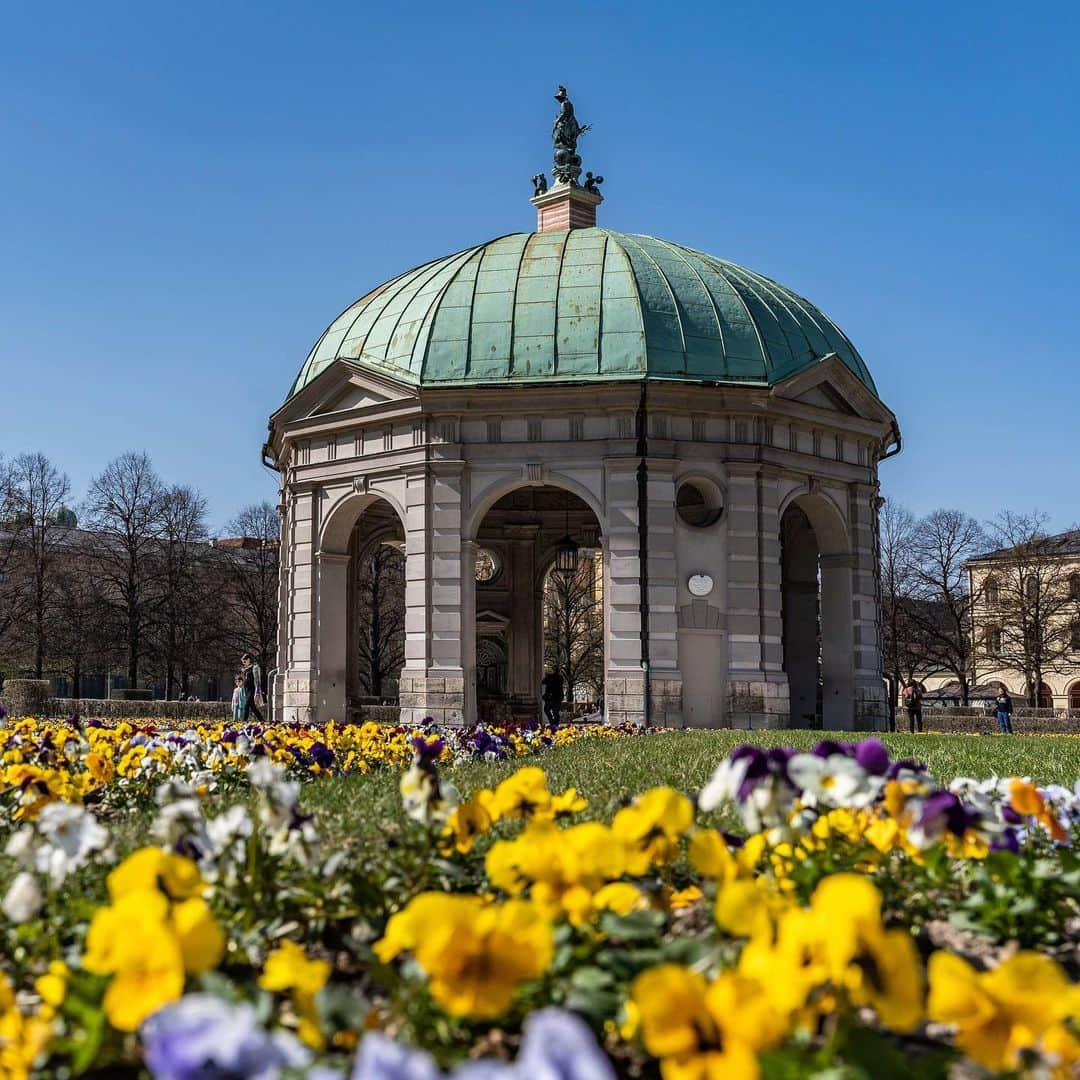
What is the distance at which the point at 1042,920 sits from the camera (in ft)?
14.9

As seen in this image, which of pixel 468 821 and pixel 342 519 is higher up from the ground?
pixel 342 519

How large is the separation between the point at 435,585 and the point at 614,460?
4556 mm

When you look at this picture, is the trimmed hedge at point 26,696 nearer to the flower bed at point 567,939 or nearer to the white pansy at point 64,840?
the flower bed at point 567,939

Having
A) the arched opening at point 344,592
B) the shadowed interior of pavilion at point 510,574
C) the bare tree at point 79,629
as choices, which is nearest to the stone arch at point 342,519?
the arched opening at point 344,592

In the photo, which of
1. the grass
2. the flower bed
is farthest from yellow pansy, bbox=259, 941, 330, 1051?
the grass

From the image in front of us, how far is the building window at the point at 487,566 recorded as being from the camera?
34.4 metres

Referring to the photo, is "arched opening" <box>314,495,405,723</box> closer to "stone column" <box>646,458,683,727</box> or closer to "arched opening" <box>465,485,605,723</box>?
"arched opening" <box>465,485,605,723</box>

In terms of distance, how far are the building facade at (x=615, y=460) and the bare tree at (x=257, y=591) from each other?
Answer: 75.7 feet

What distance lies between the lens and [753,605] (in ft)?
85.9

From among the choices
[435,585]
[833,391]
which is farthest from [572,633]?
[435,585]

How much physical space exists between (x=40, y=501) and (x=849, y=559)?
36353mm

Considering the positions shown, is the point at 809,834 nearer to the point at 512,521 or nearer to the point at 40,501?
the point at 512,521

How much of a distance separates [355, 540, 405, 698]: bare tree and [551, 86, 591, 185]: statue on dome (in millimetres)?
21448

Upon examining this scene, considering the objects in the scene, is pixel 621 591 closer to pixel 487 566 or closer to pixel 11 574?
pixel 487 566
